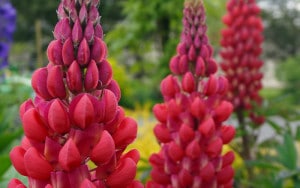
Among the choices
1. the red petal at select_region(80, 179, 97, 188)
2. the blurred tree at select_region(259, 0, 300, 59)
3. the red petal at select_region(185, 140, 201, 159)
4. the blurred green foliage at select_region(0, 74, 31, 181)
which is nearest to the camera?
the red petal at select_region(80, 179, 97, 188)

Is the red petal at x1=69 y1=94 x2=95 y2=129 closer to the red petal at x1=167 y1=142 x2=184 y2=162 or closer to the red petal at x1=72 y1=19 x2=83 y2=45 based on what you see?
the red petal at x1=72 y1=19 x2=83 y2=45

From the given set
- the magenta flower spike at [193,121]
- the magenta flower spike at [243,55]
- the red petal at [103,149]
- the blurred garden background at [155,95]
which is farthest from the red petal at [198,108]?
the magenta flower spike at [243,55]

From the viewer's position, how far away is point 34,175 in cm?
101

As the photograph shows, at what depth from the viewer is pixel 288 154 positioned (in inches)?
82.4

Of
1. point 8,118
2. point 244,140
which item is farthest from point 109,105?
point 244,140

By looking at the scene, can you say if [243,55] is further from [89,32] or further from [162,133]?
[89,32]

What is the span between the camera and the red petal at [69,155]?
0.99 metres

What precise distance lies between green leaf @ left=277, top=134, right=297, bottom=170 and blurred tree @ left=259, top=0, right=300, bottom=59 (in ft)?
114

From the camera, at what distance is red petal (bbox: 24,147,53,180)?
1001mm

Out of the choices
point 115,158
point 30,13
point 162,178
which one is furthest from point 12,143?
point 30,13

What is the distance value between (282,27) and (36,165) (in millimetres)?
37449

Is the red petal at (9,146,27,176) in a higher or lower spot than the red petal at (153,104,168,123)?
higher

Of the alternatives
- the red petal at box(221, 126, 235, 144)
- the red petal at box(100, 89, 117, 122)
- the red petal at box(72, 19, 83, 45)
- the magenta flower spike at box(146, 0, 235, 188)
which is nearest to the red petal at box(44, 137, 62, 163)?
the red petal at box(100, 89, 117, 122)

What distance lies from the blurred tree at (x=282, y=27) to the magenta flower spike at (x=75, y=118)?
35789 millimetres
